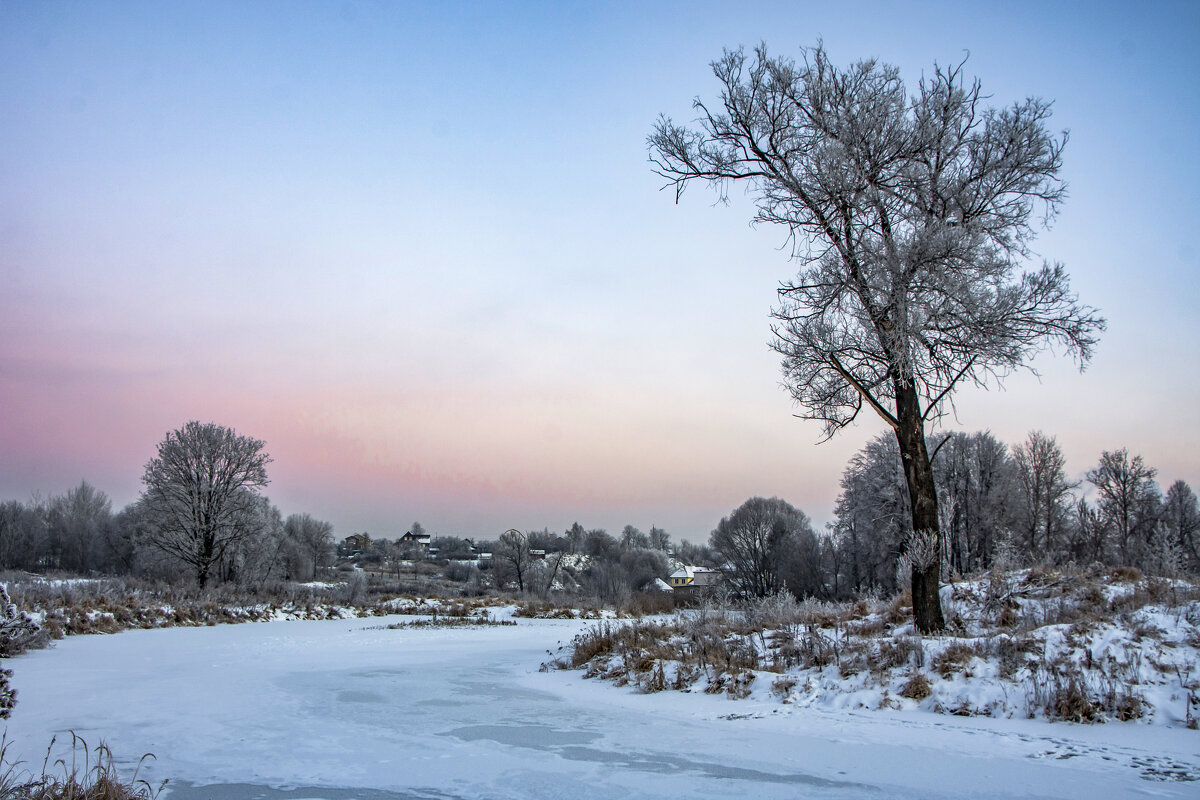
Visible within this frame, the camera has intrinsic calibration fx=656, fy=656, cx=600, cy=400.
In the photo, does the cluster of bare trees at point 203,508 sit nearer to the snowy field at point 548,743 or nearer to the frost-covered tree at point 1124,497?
the snowy field at point 548,743

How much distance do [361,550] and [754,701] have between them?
516ft

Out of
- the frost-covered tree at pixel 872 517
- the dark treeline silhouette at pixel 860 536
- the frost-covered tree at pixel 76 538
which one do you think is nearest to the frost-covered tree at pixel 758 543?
the dark treeline silhouette at pixel 860 536

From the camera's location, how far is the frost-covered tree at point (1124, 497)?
41125mm

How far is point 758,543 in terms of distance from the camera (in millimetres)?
58062

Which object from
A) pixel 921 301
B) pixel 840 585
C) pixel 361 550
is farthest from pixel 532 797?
pixel 361 550

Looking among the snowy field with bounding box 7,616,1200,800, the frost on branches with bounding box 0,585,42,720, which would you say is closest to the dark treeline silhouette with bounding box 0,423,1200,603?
the snowy field with bounding box 7,616,1200,800

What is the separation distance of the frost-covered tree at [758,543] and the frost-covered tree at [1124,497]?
74.3ft

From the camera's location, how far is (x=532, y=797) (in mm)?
4469

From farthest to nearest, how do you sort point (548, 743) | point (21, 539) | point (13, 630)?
1. point (21, 539)
2. point (13, 630)
3. point (548, 743)

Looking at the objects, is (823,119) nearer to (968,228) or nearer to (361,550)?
(968,228)

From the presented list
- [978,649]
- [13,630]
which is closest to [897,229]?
[978,649]

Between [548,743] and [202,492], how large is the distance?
31.5 m

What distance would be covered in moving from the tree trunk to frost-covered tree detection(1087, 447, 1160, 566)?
41.4 metres

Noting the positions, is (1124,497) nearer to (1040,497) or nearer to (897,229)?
(1040,497)
